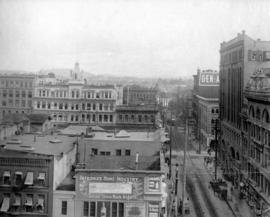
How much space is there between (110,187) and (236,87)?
30159 millimetres

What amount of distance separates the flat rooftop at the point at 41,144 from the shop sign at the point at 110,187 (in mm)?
4726

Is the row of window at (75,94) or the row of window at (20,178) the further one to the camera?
the row of window at (75,94)

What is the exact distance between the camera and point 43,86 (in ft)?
228

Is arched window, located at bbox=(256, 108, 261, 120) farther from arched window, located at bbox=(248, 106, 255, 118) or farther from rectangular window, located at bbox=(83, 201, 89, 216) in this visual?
rectangular window, located at bbox=(83, 201, 89, 216)

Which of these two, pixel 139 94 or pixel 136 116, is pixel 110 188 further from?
pixel 139 94

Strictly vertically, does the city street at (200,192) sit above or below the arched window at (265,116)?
below

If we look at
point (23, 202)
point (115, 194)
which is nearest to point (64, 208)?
point (23, 202)

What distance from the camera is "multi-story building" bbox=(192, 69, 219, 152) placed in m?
76.3

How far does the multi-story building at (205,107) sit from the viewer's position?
3004 inches

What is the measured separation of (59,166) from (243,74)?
28.5 m

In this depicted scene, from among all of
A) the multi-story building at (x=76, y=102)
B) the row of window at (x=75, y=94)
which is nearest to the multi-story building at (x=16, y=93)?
the multi-story building at (x=76, y=102)

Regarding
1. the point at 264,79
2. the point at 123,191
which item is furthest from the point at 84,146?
the point at 264,79

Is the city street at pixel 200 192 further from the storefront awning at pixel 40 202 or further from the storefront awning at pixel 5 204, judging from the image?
the storefront awning at pixel 5 204

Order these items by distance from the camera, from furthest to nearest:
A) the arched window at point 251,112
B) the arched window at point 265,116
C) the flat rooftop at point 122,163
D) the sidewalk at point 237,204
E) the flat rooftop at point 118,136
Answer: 1. the arched window at point 251,112
2. the flat rooftop at point 118,136
3. the arched window at point 265,116
4. the sidewalk at point 237,204
5. the flat rooftop at point 122,163
